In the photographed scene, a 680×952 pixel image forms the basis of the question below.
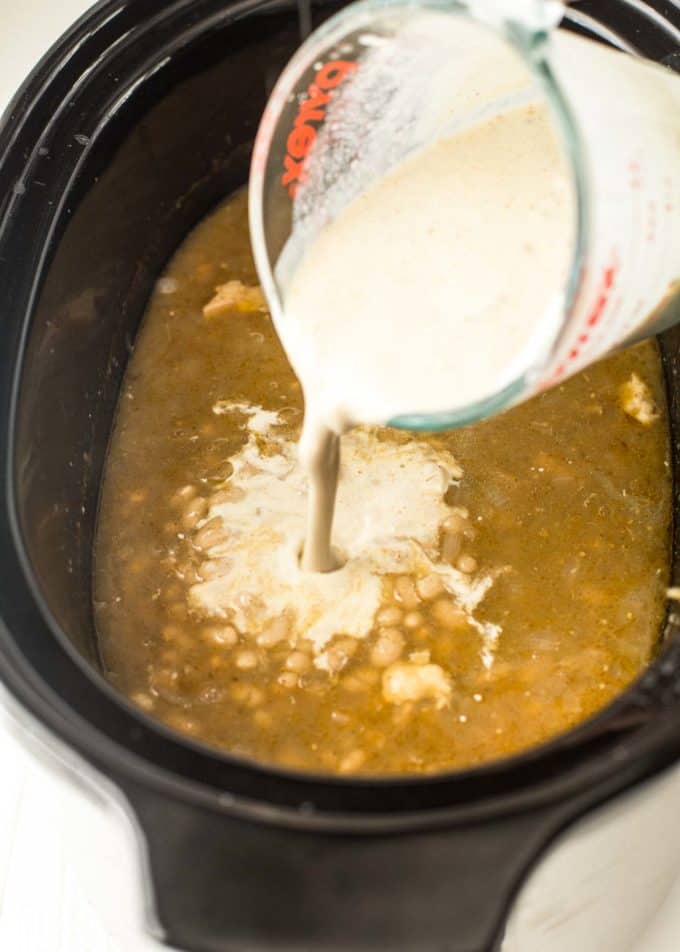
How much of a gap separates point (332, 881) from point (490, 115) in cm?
83

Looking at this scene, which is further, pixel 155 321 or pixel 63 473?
pixel 155 321

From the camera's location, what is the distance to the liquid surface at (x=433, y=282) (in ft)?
4.23

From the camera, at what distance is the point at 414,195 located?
1440mm

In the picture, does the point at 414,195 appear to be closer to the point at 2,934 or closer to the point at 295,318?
the point at 295,318

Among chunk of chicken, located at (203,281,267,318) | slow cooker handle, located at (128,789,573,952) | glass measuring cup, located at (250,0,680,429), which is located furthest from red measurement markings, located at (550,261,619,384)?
chunk of chicken, located at (203,281,267,318)

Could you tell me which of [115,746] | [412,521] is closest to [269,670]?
[412,521]

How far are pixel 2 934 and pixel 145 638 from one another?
0.37 meters

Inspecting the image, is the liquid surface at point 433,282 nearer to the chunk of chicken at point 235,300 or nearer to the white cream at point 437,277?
the white cream at point 437,277

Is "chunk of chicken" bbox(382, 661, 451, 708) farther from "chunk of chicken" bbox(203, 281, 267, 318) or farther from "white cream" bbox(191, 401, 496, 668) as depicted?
"chunk of chicken" bbox(203, 281, 267, 318)

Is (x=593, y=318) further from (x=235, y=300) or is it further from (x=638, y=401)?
(x=235, y=300)

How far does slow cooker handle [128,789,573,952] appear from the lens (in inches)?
41.5

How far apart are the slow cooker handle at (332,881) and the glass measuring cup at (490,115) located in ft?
1.20

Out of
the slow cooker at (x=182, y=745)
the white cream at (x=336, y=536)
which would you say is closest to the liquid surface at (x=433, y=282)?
the white cream at (x=336, y=536)

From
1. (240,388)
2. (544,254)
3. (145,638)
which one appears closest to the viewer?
(544,254)
